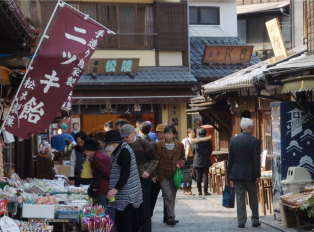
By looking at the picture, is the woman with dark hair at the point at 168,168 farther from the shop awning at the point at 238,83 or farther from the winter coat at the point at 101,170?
the shop awning at the point at 238,83

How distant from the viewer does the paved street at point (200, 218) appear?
11081 millimetres

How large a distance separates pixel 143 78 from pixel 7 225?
672 inches

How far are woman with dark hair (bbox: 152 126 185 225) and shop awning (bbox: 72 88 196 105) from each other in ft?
39.0

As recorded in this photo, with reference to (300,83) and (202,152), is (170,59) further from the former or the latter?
(300,83)

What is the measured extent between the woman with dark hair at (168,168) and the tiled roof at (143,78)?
469 inches

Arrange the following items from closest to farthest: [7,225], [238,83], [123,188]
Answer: [7,225]
[123,188]
[238,83]

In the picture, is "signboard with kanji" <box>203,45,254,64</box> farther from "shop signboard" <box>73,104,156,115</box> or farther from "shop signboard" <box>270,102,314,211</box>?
"shop signboard" <box>270,102,314,211</box>

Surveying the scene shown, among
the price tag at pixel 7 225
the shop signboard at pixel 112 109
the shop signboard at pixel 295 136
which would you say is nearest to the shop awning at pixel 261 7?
the shop signboard at pixel 112 109

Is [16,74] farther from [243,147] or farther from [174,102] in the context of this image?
[174,102]

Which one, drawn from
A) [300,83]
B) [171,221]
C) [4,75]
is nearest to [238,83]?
[171,221]

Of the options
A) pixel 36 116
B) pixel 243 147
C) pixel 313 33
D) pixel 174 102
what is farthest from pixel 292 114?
pixel 174 102

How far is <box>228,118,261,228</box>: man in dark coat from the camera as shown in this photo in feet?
35.4

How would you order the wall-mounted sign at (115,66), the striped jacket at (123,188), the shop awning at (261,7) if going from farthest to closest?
the shop awning at (261,7) < the wall-mounted sign at (115,66) < the striped jacket at (123,188)

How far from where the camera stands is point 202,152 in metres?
16.4
